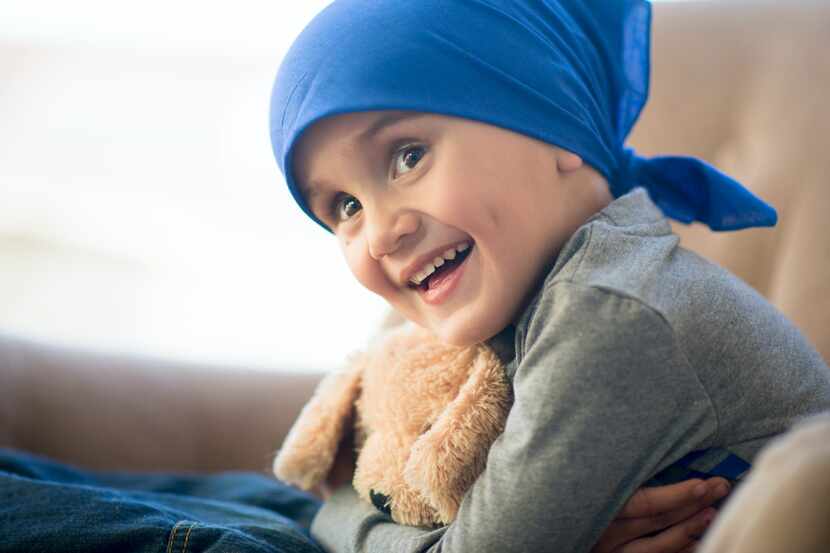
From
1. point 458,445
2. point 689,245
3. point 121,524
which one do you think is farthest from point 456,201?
point 689,245

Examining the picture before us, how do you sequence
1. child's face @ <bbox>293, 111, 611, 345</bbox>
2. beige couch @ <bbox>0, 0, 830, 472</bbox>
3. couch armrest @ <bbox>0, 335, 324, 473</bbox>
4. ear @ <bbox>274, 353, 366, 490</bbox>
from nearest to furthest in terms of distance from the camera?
child's face @ <bbox>293, 111, 611, 345</bbox>
ear @ <bbox>274, 353, 366, 490</bbox>
beige couch @ <bbox>0, 0, 830, 472</bbox>
couch armrest @ <bbox>0, 335, 324, 473</bbox>

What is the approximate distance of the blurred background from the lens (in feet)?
5.71

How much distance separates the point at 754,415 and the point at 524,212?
25 centimetres

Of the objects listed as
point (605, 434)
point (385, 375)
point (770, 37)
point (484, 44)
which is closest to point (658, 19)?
point (770, 37)

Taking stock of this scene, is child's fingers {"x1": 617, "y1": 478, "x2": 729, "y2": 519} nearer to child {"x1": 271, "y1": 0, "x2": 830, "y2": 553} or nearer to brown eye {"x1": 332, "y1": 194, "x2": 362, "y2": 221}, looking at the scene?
child {"x1": 271, "y1": 0, "x2": 830, "y2": 553}

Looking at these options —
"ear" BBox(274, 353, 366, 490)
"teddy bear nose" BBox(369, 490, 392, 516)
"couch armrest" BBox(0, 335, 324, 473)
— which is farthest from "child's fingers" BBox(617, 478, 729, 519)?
"couch armrest" BBox(0, 335, 324, 473)

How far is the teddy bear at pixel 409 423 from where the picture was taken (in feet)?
2.27

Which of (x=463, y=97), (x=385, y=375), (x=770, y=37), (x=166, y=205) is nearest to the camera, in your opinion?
(x=463, y=97)

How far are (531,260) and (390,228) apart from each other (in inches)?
5.0

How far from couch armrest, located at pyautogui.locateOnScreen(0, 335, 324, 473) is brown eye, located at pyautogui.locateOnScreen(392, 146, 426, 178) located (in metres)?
0.59

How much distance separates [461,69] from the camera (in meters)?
0.71

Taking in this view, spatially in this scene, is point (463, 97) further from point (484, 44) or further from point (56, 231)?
point (56, 231)

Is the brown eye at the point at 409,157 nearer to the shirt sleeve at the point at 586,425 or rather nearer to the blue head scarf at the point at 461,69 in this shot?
the blue head scarf at the point at 461,69

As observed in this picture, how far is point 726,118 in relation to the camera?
112 cm
